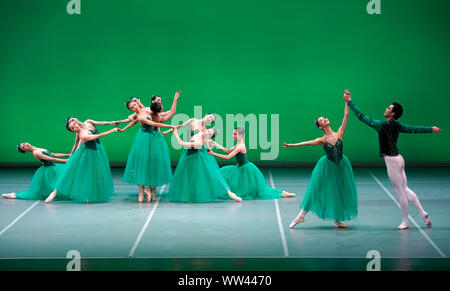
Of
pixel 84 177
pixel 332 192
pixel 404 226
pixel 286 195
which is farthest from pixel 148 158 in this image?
pixel 404 226

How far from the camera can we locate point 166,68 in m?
10.5

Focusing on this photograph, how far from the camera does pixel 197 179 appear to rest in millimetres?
7676

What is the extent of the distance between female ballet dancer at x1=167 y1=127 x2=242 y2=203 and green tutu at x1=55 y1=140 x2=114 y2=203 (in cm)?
79

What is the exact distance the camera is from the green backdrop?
10297mm

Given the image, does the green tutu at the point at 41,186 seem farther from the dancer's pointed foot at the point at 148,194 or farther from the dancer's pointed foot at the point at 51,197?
the dancer's pointed foot at the point at 148,194

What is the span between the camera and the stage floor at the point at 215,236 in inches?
206

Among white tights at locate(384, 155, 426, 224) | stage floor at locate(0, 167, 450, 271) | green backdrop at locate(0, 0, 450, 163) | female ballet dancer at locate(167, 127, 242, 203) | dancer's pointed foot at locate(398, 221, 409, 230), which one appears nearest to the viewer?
stage floor at locate(0, 167, 450, 271)

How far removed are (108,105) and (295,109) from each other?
274 cm

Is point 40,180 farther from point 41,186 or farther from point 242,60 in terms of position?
point 242,60

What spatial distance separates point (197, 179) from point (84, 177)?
48.1 inches

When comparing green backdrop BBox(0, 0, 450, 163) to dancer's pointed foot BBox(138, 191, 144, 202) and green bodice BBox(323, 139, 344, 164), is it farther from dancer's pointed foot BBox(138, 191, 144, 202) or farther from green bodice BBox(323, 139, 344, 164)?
green bodice BBox(323, 139, 344, 164)

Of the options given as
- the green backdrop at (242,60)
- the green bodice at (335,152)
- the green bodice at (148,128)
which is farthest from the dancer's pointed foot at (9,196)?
the green bodice at (335,152)

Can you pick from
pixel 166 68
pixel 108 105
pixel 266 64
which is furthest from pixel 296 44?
pixel 108 105

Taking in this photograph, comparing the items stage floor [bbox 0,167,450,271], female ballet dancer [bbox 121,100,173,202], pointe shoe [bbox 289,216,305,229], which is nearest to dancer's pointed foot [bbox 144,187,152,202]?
female ballet dancer [bbox 121,100,173,202]
